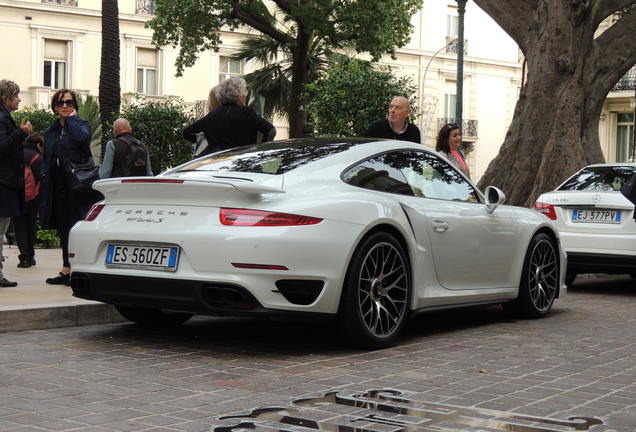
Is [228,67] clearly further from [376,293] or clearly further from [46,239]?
[376,293]

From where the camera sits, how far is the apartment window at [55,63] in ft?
127

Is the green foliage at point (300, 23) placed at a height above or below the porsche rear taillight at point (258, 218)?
above

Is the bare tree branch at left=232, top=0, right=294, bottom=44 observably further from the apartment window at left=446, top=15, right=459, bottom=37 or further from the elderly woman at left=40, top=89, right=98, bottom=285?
the apartment window at left=446, top=15, right=459, bottom=37

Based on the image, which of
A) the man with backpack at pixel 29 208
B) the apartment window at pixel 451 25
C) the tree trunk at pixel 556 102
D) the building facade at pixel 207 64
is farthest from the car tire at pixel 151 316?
the apartment window at pixel 451 25

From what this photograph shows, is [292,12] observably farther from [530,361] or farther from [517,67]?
[517,67]

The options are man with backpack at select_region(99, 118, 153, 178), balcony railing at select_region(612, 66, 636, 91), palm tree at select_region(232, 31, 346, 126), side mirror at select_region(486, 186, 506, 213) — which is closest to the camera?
side mirror at select_region(486, 186, 506, 213)

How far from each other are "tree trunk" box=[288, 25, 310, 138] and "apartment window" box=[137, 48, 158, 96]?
12.8m

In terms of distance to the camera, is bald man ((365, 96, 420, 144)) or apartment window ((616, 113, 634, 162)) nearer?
bald man ((365, 96, 420, 144))

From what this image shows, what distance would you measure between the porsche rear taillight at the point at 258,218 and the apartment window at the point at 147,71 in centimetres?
3600

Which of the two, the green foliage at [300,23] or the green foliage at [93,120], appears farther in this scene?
the green foliage at [300,23]

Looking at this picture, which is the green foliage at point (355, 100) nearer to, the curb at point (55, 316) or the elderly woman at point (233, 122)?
the elderly woman at point (233, 122)

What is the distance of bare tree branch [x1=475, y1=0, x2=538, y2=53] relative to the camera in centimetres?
1623

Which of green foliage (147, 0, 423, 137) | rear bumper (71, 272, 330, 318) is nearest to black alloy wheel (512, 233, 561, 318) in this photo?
rear bumper (71, 272, 330, 318)

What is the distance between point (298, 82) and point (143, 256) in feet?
76.0
